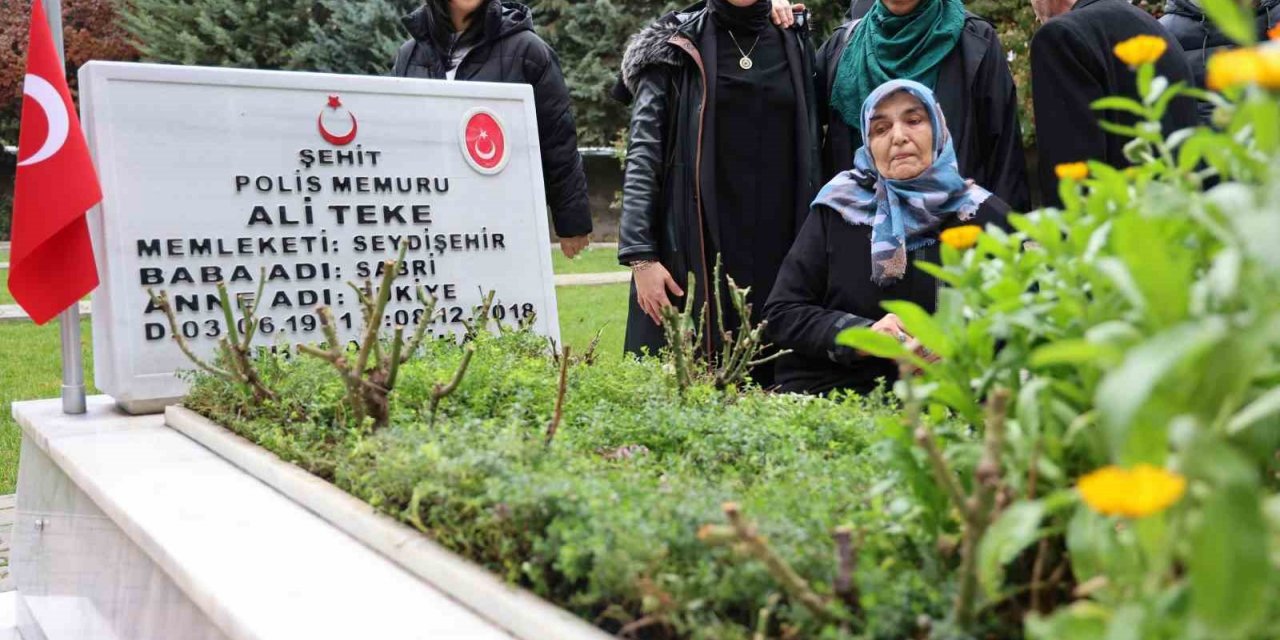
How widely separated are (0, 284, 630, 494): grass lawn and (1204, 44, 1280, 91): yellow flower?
402 cm

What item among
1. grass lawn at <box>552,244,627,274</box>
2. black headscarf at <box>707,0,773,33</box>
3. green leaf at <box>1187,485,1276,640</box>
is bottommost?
grass lawn at <box>552,244,627,274</box>

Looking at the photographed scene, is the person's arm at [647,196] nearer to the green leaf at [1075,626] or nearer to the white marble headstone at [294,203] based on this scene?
the white marble headstone at [294,203]

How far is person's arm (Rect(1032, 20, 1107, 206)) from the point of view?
10.4 ft

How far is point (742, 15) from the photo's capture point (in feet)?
12.2

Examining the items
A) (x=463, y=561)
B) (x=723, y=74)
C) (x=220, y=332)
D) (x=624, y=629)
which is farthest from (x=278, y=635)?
(x=723, y=74)

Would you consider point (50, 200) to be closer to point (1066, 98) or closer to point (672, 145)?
point (672, 145)

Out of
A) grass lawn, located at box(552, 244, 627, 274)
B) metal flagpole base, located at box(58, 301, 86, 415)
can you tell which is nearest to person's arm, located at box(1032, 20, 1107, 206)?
metal flagpole base, located at box(58, 301, 86, 415)

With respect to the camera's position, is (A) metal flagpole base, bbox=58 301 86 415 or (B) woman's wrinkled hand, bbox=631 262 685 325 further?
(B) woman's wrinkled hand, bbox=631 262 685 325

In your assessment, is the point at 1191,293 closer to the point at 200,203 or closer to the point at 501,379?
the point at 501,379

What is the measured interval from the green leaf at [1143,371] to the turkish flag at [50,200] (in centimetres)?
323

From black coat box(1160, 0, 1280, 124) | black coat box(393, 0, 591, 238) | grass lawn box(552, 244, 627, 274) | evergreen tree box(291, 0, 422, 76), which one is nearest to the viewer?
black coat box(1160, 0, 1280, 124)

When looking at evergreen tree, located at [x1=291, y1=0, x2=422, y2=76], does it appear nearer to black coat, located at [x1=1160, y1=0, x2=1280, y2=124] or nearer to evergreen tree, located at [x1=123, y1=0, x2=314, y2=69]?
evergreen tree, located at [x1=123, y1=0, x2=314, y2=69]

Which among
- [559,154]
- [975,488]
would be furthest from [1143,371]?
[559,154]

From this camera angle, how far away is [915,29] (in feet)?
11.6
